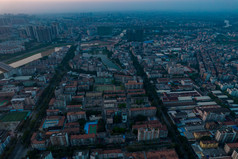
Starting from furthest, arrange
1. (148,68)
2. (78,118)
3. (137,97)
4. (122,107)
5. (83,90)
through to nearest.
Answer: (148,68) < (83,90) < (137,97) < (122,107) < (78,118)

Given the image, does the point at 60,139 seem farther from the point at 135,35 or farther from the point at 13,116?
the point at 135,35

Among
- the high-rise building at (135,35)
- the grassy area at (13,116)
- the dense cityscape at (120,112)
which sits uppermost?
the high-rise building at (135,35)

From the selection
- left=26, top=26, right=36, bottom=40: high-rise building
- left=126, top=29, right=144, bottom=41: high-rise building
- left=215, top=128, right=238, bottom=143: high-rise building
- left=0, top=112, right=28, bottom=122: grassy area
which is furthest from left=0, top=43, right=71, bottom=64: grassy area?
left=215, top=128, right=238, bottom=143: high-rise building

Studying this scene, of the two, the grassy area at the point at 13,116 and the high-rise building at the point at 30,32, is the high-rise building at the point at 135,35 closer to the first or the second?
the high-rise building at the point at 30,32

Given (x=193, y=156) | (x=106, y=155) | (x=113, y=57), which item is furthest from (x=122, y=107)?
(x=113, y=57)

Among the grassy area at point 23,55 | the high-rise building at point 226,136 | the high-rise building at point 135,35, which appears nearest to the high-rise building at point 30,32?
the grassy area at point 23,55

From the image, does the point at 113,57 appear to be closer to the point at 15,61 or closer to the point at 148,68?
the point at 148,68

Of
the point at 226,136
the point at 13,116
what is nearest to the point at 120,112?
the point at 226,136

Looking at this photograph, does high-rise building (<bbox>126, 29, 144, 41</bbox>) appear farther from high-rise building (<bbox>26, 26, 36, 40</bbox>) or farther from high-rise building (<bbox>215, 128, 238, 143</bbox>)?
high-rise building (<bbox>215, 128, 238, 143</bbox>)
